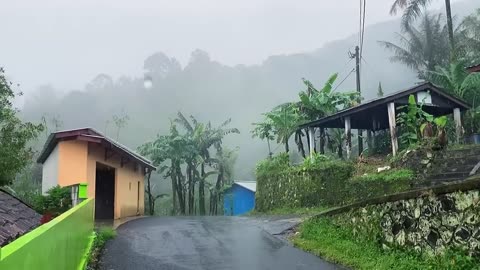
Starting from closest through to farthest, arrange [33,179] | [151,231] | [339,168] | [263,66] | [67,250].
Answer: [67,250], [151,231], [339,168], [33,179], [263,66]

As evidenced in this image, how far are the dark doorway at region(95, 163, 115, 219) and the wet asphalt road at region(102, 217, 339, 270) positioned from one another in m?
9.71

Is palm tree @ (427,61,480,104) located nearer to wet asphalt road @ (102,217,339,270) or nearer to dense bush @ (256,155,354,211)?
dense bush @ (256,155,354,211)

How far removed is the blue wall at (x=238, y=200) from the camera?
3684 cm

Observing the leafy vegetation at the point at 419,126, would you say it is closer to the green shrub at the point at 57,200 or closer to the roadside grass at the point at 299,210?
the roadside grass at the point at 299,210

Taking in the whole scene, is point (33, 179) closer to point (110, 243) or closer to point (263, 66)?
point (110, 243)

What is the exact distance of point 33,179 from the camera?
39438 millimetres

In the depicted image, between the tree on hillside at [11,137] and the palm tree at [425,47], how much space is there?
93.1 ft

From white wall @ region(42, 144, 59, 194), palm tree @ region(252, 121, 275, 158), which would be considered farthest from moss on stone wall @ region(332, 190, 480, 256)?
palm tree @ region(252, 121, 275, 158)

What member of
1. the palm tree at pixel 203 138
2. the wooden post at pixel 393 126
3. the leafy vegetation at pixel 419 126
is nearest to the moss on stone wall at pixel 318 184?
the leafy vegetation at pixel 419 126

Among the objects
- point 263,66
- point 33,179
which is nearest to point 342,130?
point 33,179

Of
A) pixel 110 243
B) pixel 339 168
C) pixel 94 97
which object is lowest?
pixel 110 243

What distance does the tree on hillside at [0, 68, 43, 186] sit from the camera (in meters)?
17.9

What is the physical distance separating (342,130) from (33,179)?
87.4 ft

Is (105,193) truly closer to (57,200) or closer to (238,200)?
(57,200)
